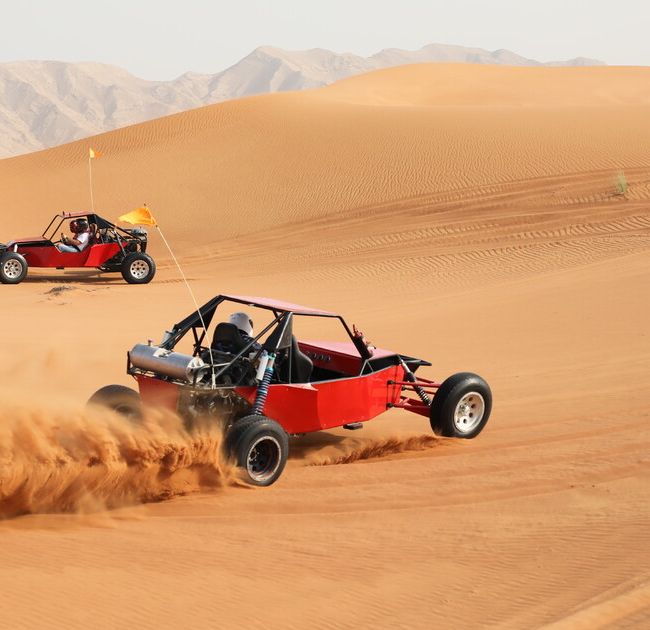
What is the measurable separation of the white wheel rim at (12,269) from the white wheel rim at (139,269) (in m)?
2.19

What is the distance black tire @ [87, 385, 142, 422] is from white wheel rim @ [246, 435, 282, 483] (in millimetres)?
969

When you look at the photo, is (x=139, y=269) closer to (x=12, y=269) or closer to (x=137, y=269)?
(x=137, y=269)

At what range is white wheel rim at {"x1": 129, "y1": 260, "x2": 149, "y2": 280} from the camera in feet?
67.8

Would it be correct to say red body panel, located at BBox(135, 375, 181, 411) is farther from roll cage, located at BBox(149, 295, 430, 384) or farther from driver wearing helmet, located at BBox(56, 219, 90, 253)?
driver wearing helmet, located at BBox(56, 219, 90, 253)

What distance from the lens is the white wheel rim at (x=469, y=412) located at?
8.51m

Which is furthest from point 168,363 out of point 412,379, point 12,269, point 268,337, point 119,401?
point 12,269

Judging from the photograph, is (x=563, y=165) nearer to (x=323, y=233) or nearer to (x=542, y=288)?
(x=323, y=233)

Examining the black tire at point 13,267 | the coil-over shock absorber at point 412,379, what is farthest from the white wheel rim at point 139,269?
the coil-over shock absorber at point 412,379

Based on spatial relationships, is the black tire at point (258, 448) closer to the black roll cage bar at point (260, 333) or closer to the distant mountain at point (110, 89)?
the black roll cage bar at point (260, 333)

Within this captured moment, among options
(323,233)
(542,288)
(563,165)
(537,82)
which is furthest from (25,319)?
(537,82)

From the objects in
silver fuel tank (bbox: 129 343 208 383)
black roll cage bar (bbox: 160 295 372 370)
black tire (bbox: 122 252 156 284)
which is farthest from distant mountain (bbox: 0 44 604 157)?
silver fuel tank (bbox: 129 343 208 383)

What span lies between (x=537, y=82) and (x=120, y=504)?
5551 centimetres

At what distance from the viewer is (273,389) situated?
24.4 feet

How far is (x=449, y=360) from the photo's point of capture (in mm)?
12594
